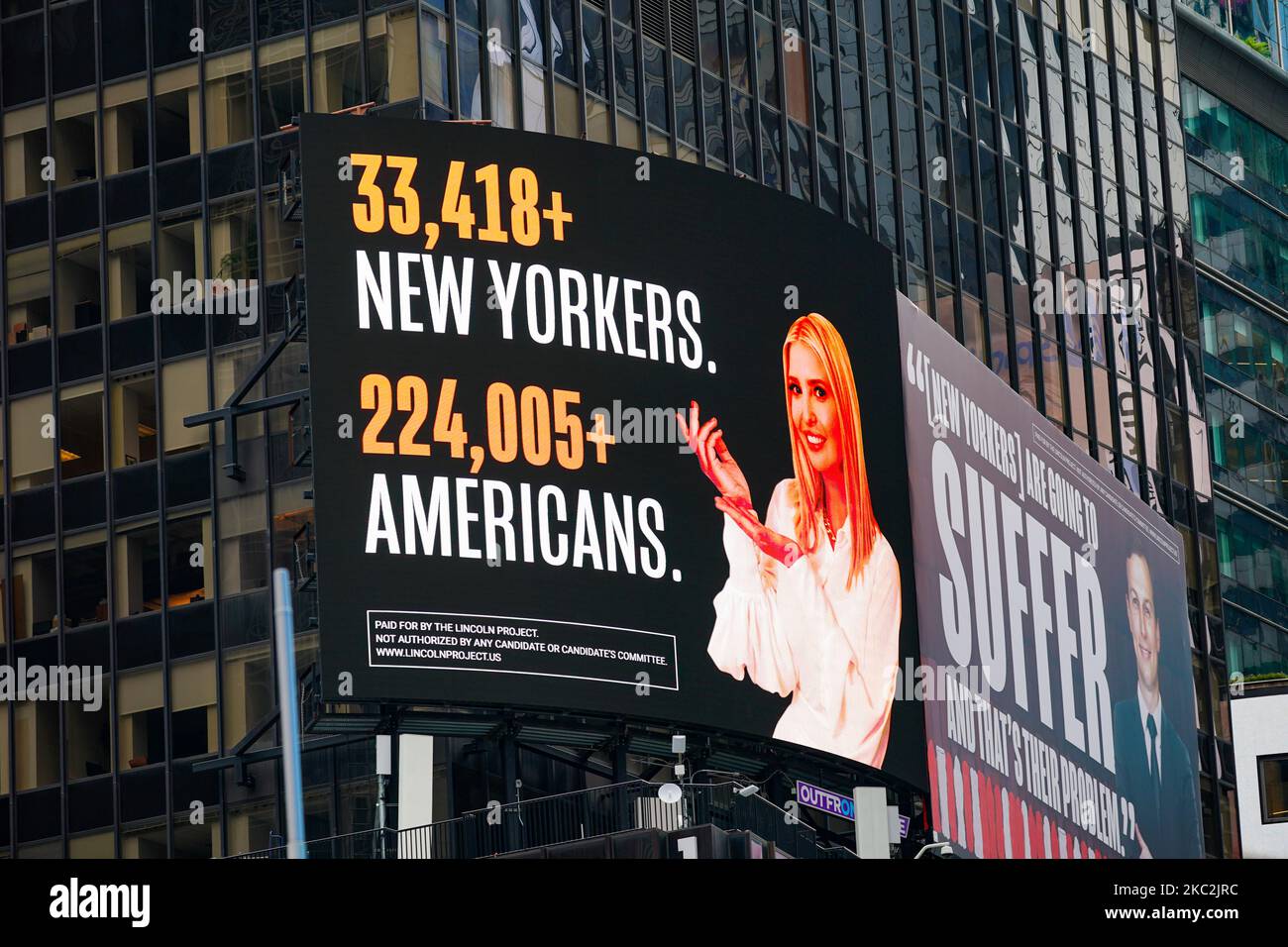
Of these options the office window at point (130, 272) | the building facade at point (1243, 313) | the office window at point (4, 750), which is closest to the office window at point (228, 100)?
the office window at point (130, 272)

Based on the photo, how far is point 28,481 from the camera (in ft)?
171

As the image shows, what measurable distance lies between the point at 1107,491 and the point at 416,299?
24962 millimetres

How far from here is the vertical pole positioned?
136ft

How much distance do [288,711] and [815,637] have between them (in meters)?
9.20

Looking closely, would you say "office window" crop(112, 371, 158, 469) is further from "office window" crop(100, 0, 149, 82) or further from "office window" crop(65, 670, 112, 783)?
"office window" crop(100, 0, 149, 82)

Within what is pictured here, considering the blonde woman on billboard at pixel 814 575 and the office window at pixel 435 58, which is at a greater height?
the office window at pixel 435 58

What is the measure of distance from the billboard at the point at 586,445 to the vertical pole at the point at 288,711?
1.77 m

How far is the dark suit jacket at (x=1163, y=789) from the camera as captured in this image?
2386 inches

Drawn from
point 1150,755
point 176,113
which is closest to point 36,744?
point 176,113

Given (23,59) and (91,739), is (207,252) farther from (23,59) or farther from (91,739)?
(91,739)

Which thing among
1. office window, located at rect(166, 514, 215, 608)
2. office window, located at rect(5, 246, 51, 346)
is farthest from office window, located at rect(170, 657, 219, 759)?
office window, located at rect(5, 246, 51, 346)

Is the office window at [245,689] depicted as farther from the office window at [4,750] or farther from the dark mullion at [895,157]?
the dark mullion at [895,157]

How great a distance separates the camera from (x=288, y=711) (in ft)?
147
